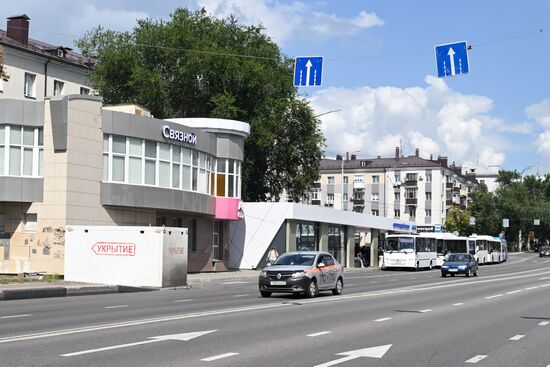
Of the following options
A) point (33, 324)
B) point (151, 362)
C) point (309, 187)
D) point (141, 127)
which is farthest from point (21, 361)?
point (309, 187)

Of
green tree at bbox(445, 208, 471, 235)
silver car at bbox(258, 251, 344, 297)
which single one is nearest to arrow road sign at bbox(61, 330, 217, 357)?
silver car at bbox(258, 251, 344, 297)

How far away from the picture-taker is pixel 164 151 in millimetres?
40188

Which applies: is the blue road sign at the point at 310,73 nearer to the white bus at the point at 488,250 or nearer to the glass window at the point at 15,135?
the glass window at the point at 15,135

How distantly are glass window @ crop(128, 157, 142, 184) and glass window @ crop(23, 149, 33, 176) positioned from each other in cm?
479

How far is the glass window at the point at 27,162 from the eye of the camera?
35500 millimetres

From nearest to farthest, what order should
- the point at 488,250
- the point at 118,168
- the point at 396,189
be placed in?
the point at 118,168
the point at 488,250
the point at 396,189

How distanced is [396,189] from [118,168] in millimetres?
85002

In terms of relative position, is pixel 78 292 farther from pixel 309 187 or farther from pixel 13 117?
pixel 309 187

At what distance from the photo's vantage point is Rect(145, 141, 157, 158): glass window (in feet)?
128

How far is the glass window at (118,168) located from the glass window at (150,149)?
153 cm

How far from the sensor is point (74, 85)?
213ft

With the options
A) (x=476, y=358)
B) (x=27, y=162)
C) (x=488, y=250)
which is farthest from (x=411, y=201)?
(x=476, y=358)

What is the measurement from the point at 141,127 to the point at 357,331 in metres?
25.7

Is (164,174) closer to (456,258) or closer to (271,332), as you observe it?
(456,258)
